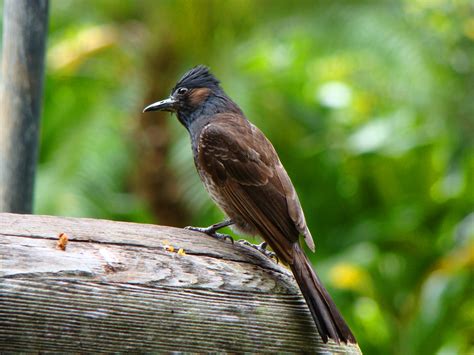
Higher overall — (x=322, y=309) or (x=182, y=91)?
(x=182, y=91)

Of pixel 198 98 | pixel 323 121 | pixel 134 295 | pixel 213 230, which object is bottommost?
pixel 134 295

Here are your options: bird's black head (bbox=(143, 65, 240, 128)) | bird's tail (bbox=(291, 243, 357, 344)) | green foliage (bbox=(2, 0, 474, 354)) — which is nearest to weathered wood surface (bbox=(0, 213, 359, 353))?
bird's tail (bbox=(291, 243, 357, 344))

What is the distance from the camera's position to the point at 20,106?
10.3 feet

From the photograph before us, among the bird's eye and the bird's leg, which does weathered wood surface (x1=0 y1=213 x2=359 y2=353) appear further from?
the bird's eye

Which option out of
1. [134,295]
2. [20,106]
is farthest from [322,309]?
[20,106]

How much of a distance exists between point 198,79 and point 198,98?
11 cm

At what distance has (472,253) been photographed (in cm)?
658

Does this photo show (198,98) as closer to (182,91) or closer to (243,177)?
(182,91)

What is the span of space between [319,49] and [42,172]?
10.9 feet

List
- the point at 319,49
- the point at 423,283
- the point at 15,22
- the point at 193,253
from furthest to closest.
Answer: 1. the point at 319,49
2. the point at 423,283
3. the point at 15,22
4. the point at 193,253

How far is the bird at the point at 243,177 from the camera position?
125 inches

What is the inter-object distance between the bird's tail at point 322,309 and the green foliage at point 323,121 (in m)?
4.28

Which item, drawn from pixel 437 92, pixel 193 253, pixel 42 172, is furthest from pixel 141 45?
pixel 193 253

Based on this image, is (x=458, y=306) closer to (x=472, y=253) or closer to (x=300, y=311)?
(x=472, y=253)
